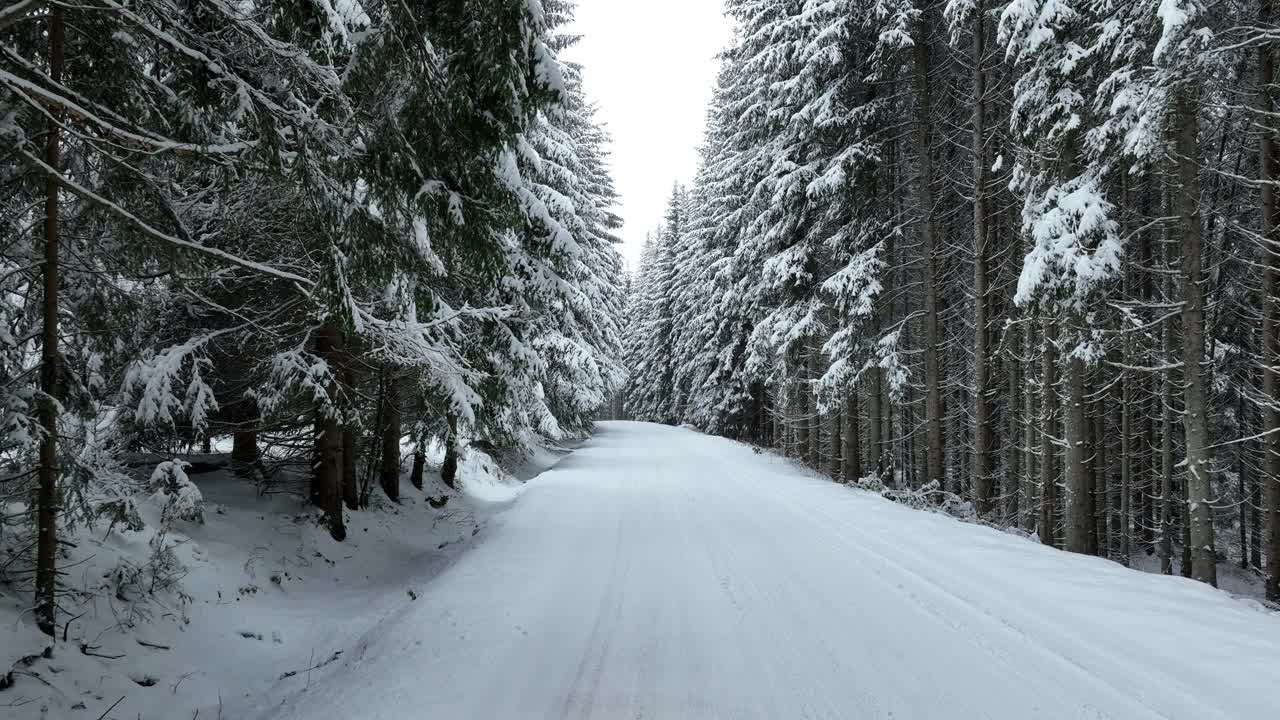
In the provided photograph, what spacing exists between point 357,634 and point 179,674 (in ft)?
4.98

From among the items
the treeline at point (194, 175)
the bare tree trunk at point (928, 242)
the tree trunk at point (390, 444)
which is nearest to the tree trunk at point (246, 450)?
the tree trunk at point (390, 444)

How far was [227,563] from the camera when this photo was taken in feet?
20.8

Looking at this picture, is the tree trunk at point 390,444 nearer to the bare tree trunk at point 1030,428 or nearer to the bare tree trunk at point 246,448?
the bare tree trunk at point 246,448

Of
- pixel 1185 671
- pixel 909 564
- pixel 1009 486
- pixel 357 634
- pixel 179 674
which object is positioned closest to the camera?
pixel 1185 671

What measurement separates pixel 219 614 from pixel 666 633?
414cm

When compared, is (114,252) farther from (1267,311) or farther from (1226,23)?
(1267,311)

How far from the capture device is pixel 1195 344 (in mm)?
7910

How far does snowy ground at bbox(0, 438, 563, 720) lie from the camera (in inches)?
160

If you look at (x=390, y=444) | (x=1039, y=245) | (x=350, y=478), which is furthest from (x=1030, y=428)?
(x=350, y=478)

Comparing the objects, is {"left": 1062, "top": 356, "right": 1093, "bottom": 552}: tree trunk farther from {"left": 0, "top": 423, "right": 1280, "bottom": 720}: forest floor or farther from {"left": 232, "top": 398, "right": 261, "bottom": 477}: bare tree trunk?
{"left": 232, "top": 398, "right": 261, "bottom": 477}: bare tree trunk

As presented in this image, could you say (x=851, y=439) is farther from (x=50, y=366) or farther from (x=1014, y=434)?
(x=50, y=366)

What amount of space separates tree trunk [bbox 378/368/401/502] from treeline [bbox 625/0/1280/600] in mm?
9499

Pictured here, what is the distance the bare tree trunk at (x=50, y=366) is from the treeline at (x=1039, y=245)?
418 inches

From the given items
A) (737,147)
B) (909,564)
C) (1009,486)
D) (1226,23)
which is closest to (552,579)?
(909,564)
